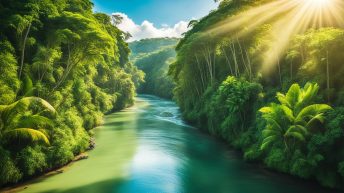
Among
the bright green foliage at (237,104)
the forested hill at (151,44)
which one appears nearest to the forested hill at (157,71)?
the forested hill at (151,44)

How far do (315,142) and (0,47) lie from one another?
1615cm

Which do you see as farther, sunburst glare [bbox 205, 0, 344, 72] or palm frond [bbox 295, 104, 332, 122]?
sunburst glare [bbox 205, 0, 344, 72]

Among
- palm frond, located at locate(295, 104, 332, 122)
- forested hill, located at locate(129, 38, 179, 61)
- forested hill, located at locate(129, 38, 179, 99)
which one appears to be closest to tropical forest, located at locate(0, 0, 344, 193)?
palm frond, located at locate(295, 104, 332, 122)

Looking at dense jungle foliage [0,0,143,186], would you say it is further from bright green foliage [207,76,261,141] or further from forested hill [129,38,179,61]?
forested hill [129,38,179,61]

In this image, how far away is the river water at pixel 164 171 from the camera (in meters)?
14.9

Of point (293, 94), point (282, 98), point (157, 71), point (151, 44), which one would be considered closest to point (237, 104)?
point (282, 98)

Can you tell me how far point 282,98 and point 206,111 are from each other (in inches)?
531

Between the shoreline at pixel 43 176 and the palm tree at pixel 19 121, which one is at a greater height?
the palm tree at pixel 19 121

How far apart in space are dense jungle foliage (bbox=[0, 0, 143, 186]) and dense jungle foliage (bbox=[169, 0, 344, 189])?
1040 cm

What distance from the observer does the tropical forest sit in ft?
45.1

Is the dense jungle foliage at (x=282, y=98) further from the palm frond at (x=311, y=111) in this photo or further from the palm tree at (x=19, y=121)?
the palm tree at (x=19, y=121)

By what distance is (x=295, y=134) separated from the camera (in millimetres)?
13758

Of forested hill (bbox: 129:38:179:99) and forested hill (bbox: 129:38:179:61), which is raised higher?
forested hill (bbox: 129:38:179:61)

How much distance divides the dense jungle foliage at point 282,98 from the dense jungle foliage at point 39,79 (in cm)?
1040
